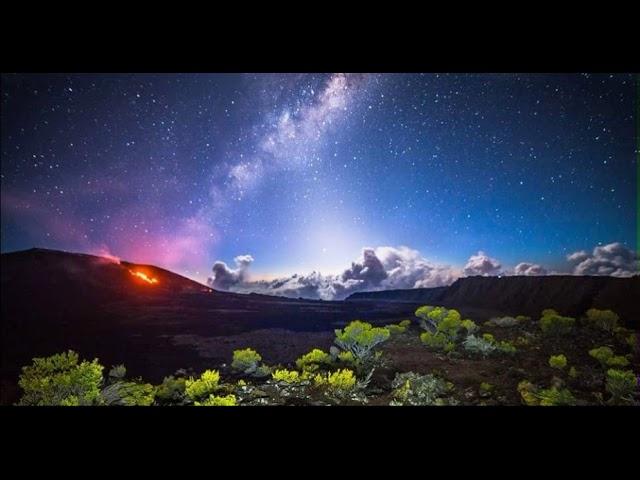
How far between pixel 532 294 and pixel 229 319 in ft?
33.3

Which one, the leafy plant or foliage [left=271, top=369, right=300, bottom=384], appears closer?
foliage [left=271, top=369, right=300, bottom=384]

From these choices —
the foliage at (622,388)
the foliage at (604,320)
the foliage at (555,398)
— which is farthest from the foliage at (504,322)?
the foliage at (555,398)

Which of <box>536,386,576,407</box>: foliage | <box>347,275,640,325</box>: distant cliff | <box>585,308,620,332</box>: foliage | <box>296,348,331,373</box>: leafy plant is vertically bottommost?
<box>536,386,576,407</box>: foliage

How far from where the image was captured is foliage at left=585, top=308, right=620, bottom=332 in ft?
24.5

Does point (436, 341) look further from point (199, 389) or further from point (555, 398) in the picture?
point (199, 389)

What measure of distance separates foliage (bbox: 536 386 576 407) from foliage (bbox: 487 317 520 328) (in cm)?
425

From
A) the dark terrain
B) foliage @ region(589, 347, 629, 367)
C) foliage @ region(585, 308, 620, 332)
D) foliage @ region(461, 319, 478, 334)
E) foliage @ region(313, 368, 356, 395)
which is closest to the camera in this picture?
foliage @ region(313, 368, 356, 395)

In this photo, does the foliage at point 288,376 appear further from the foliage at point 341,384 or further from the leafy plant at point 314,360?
the leafy plant at point 314,360

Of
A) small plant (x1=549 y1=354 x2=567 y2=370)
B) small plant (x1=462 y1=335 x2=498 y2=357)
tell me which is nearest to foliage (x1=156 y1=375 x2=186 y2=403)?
small plant (x1=462 y1=335 x2=498 y2=357)

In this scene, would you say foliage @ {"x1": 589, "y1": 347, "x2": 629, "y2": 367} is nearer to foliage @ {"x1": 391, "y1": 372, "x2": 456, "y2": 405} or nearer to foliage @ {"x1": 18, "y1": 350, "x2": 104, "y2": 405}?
foliage @ {"x1": 391, "y1": 372, "x2": 456, "y2": 405}
